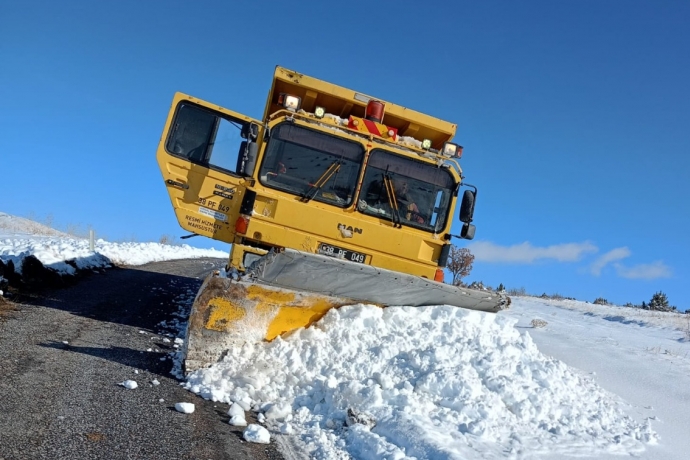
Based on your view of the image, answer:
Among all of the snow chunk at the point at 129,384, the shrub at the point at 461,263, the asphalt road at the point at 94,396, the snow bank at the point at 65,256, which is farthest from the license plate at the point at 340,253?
the shrub at the point at 461,263

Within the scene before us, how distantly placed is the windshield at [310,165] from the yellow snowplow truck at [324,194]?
0.01 m

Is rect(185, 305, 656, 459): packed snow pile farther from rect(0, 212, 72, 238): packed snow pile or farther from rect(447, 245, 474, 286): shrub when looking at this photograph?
rect(0, 212, 72, 238): packed snow pile

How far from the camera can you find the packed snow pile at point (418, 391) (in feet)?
13.0

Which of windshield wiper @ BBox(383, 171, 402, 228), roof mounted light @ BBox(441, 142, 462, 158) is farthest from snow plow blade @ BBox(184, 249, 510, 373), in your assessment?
roof mounted light @ BBox(441, 142, 462, 158)

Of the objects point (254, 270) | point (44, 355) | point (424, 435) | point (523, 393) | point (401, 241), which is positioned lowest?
point (44, 355)

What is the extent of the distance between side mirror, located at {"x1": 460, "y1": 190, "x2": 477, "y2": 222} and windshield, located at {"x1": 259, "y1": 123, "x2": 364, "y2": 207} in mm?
1607

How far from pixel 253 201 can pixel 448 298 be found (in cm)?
266

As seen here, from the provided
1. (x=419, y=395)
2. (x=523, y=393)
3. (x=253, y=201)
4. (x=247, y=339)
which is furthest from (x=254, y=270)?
(x=523, y=393)

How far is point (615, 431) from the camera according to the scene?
175 inches

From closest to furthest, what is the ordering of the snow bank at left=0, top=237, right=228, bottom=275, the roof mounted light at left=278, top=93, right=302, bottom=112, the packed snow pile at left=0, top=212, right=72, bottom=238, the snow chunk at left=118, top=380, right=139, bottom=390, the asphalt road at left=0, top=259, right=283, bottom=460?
1. the asphalt road at left=0, top=259, right=283, bottom=460
2. the snow chunk at left=118, top=380, right=139, bottom=390
3. the roof mounted light at left=278, top=93, right=302, bottom=112
4. the snow bank at left=0, top=237, right=228, bottom=275
5. the packed snow pile at left=0, top=212, right=72, bottom=238

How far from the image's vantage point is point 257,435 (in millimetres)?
3789

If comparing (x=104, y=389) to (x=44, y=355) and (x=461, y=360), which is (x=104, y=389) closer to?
(x=44, y=355)

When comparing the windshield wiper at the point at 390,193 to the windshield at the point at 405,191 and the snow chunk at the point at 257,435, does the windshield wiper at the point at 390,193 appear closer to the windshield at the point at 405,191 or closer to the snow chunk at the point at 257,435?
the windshield at the point at 405,191

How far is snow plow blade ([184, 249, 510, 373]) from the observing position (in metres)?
5.04
